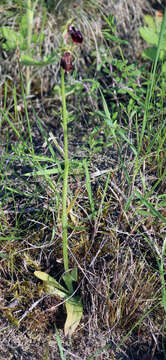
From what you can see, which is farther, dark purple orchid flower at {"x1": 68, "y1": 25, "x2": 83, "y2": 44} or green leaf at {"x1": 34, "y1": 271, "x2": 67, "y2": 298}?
green leaf at {"x1": 34, "y1": 271, "x2": 67, "y2": 298}

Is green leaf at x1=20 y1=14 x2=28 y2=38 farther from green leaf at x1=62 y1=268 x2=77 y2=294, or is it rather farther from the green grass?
green leaf at x1=62 y1=268 x2=77 y2=294

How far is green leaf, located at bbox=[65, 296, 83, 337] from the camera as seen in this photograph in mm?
1311

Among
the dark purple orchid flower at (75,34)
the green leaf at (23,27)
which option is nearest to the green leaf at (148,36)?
the green leaf at (23,27)

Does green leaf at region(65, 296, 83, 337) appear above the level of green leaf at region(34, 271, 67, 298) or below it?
below

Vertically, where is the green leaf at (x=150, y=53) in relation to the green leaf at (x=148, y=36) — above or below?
below

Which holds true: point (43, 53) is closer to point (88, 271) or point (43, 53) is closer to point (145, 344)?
point (88, 271)

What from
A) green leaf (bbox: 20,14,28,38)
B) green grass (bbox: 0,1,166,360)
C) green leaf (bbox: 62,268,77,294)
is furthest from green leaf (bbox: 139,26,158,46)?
green leaf (bbox: 62,268,77,294)

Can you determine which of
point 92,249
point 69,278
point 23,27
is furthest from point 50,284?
point 23,27

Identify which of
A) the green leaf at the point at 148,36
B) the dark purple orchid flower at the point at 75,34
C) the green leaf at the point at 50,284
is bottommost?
the green leaf at the point at 50,284

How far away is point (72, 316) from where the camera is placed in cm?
132

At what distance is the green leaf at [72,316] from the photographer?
1.31 metres

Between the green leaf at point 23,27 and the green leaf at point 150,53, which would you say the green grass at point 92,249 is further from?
the green leaf at point 23,27

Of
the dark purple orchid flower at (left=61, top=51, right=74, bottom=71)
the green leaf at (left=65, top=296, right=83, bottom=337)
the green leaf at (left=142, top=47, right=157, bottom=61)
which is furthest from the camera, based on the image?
the green leaf at (left=142, top=47, right=157, bottom=61)

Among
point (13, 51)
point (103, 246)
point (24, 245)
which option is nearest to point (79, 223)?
point (103, 246)
